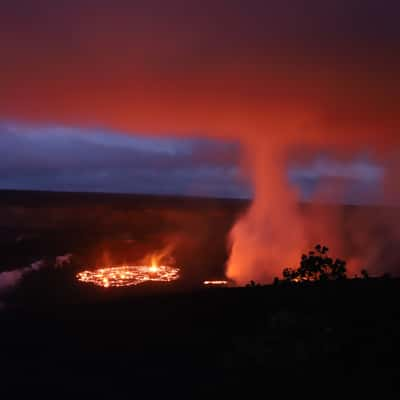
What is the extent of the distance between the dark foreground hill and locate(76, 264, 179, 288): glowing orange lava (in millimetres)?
14496

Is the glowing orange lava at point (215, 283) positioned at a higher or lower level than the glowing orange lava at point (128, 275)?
lower

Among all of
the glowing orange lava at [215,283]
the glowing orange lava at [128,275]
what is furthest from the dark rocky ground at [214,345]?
the glowing orange lava at [215,283]

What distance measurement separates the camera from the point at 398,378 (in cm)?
753

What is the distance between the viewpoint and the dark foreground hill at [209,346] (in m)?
7.68

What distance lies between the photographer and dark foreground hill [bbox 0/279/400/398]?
25.2 ft

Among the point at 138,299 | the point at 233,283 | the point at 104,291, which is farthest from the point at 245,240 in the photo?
the point at 138,299

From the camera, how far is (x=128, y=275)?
28312mm

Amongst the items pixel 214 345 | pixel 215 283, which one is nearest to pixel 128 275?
pixel 215 283

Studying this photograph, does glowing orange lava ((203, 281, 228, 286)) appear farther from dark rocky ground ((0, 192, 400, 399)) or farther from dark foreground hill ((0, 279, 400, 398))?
dark foreground hill ((0, 279, 400, 398))

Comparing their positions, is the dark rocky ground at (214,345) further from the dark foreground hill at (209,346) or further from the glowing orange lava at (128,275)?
the glowing orange lava at (128,275)

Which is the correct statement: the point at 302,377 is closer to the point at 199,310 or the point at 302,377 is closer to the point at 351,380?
the point at 351,380

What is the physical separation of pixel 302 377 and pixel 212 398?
1382 millimetres

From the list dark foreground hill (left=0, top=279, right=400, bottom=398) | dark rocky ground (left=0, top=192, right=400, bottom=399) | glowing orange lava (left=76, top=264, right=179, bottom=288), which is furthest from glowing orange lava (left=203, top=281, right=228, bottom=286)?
dark foreground hill (left=0, top=279, right=400, bottom=398)

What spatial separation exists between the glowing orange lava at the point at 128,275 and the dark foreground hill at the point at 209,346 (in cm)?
1450
